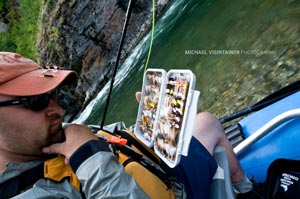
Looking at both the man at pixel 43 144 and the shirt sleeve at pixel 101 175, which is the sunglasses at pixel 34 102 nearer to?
the man at pixel 43 144

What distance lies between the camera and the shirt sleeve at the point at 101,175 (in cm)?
129

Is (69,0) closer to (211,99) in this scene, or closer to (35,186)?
(211,99)

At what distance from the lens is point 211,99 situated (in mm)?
3822

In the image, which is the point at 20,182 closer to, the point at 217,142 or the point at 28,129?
the point at 28,129

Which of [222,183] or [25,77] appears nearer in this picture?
[25,77]

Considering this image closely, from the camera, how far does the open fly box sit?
133cm

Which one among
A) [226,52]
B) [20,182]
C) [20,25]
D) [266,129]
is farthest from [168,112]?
[20,25]

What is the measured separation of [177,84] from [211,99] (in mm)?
2426

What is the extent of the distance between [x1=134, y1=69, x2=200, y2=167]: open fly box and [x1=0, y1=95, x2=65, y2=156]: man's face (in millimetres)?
399

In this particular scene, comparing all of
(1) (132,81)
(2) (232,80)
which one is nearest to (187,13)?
(1) (132,81)

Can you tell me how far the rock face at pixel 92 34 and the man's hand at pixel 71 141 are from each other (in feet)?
22.9

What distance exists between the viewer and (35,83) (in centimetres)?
146

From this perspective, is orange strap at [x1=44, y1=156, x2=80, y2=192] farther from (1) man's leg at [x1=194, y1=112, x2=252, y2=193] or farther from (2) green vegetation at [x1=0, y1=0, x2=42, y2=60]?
(2) green vegetation at [x1=0, y1=0, x2=42, y2=60]

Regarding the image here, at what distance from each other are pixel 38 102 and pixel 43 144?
0.55 ft
